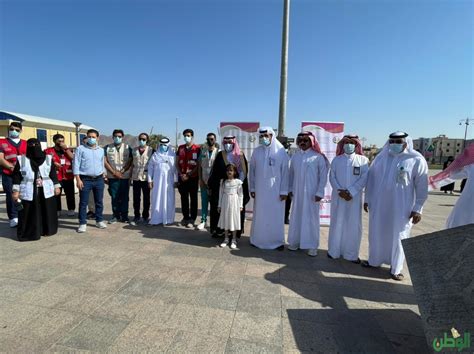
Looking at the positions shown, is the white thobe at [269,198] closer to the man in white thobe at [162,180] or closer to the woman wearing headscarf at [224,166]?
the woman wearing headscarf at [224,166]

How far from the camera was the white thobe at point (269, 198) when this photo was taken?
14.9 feet

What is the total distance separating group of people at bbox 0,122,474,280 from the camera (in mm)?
3633

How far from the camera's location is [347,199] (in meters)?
4.00

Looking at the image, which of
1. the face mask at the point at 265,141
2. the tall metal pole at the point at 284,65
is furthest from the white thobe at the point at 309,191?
the tall metal pole at the point at 284,65

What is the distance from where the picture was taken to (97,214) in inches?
212

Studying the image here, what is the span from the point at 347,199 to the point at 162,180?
3579 millimetres

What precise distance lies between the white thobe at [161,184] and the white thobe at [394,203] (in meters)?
3.81

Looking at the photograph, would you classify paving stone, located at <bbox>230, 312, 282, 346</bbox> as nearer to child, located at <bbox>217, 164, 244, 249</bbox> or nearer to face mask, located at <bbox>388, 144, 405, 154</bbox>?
child, located at <bbox>217, 164, 244, 249</bbox>

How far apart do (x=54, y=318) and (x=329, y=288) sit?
9.36 ft

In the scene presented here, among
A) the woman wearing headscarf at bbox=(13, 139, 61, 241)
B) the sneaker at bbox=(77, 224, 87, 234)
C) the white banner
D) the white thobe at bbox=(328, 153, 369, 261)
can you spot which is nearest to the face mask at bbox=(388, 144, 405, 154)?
the white thobe at bbox=(328, 153, 369, 261)

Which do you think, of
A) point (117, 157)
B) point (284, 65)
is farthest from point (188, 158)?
point (284, 65)

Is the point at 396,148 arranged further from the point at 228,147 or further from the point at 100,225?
the point at 100,225

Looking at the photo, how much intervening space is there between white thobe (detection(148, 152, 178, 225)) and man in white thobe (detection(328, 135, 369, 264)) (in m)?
3.22

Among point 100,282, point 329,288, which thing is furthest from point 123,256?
point 329,288
